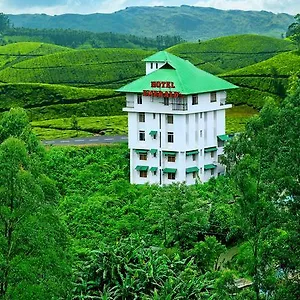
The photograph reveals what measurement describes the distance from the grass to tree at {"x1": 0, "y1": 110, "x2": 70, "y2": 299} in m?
36.8

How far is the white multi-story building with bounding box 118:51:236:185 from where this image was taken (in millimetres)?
42000

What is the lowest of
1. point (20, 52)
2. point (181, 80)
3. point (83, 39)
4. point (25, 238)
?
point (20, 52)

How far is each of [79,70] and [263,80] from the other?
1273 inches

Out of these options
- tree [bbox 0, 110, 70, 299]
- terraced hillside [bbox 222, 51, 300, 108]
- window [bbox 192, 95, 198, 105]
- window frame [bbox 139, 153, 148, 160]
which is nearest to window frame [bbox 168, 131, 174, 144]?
window frame [bbox 139, 153, 148, 160]

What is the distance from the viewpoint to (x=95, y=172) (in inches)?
1704

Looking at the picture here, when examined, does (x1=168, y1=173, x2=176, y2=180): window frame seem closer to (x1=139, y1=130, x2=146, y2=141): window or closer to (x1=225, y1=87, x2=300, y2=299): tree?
(x1=139, y1=130, x2=146, y2=141): window

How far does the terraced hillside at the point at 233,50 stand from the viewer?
115m

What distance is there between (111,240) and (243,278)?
9.73 metres

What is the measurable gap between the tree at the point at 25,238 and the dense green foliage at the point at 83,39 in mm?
140800

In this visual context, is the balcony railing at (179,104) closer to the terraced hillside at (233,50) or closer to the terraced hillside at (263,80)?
the terraced hillside at (263,80)

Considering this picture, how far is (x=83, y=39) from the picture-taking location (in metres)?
164

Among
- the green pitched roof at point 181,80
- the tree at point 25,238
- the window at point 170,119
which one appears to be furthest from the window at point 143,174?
the tree at point 25,238

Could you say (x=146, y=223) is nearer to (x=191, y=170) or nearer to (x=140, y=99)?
(x=191, y=170)

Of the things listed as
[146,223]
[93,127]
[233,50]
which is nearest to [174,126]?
[146,223]
